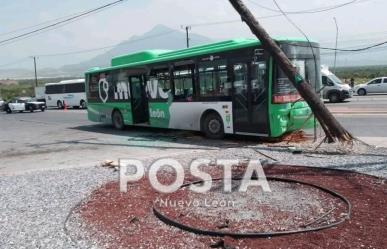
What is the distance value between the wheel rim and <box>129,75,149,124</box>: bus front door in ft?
13.6

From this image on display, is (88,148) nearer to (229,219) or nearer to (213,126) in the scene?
(213,126)

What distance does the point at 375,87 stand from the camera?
140 feet

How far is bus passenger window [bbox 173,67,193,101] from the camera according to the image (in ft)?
51.7

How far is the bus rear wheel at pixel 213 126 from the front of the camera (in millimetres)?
15000

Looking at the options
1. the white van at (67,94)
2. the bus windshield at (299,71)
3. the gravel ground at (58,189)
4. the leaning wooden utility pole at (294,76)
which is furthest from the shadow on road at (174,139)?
the white van at (67,94)

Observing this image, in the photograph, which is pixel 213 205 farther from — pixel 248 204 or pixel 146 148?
pixel 146 148

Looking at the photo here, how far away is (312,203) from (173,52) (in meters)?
11.4

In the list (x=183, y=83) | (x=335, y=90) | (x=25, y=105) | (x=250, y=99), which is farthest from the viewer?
(x=25, y=105)

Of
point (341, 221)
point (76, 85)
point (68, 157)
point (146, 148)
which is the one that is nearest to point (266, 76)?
Result: point (146, 148)

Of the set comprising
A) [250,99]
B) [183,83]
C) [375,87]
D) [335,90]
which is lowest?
[375,87]

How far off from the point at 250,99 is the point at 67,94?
41.0 m

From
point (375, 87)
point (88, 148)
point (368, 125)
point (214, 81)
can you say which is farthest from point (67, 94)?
point (368, 125)

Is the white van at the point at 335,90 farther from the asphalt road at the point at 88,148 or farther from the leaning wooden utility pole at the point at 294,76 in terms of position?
the leaning wooden utility pole at the point at 294,76

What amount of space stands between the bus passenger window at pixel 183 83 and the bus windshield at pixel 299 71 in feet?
11.4
